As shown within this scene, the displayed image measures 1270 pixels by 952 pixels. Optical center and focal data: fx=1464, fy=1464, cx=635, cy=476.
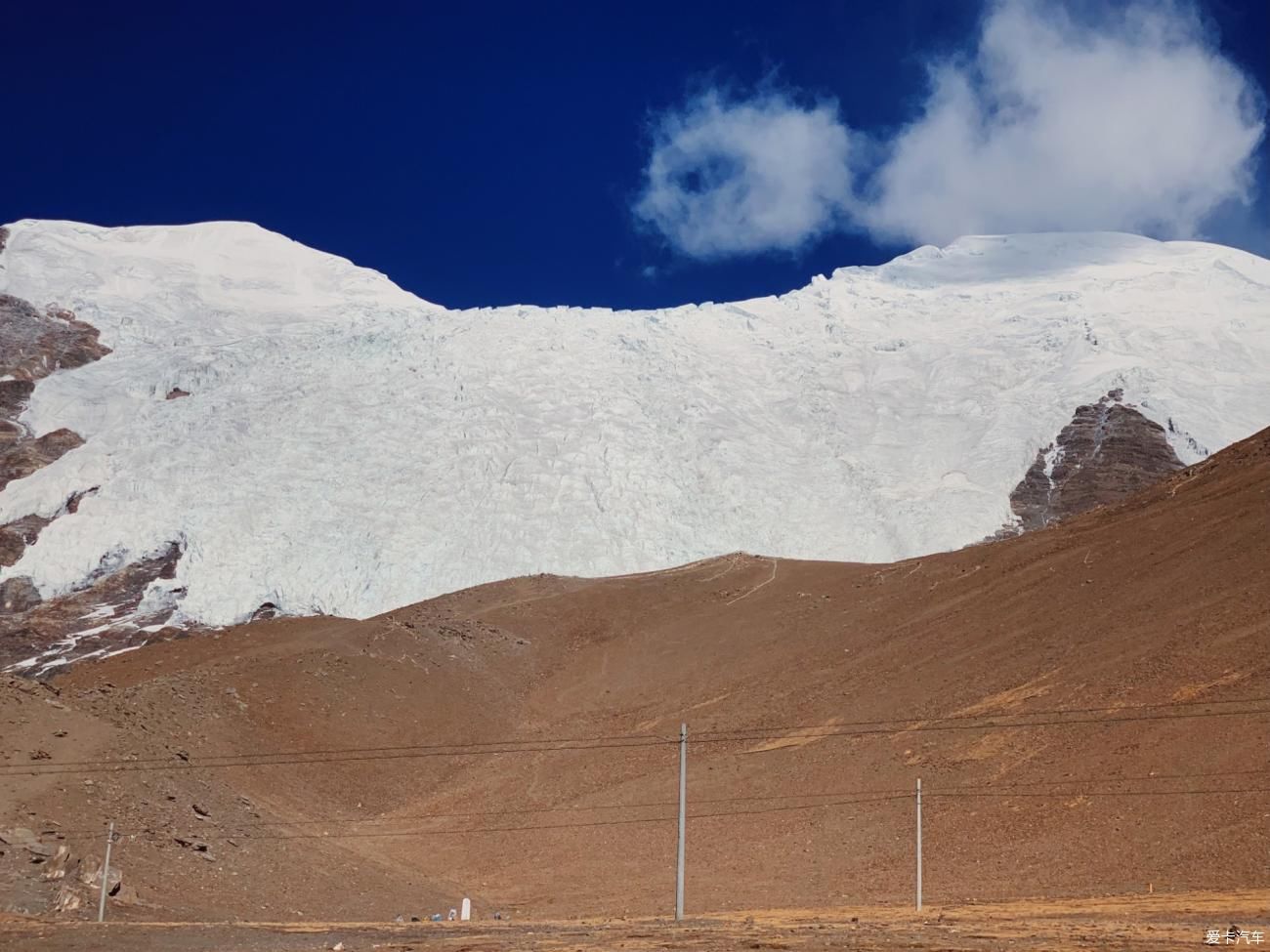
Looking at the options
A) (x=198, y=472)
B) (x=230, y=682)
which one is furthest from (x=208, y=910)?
(x=198, y=472)

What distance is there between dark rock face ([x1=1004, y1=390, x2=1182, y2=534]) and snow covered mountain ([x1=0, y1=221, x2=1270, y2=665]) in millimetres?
1121

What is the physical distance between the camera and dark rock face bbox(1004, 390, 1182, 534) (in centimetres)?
8912

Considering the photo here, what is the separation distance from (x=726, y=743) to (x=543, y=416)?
4846cm

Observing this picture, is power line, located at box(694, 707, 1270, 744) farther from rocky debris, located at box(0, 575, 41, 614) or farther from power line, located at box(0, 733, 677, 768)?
rocky debris, located at box(0, 575, 41, 614)

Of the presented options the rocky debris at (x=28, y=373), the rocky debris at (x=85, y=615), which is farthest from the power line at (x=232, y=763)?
the rocky debris at (x=28, y=373)

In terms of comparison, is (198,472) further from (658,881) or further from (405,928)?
(405,928)

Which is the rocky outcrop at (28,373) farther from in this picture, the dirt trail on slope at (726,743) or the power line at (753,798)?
the power line at (753,798)

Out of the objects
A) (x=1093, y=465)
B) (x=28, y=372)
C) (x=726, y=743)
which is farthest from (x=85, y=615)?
(x=1093, y=465)

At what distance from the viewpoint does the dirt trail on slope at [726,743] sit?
36.2m

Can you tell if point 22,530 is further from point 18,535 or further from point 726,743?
point 726,743

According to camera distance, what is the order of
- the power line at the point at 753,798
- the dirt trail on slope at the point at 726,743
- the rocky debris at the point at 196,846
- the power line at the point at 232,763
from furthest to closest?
the power line at the point at 232,763, the power line at the point at 753,798, the rocky debris at the point at 196,846, the dirt trail on slope at the point at 726,743

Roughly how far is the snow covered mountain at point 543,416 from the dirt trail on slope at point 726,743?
1918cm

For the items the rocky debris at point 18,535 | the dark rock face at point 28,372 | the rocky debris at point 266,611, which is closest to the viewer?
the rocky debris at point 266,611

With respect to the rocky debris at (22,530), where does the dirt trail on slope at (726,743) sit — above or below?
below
